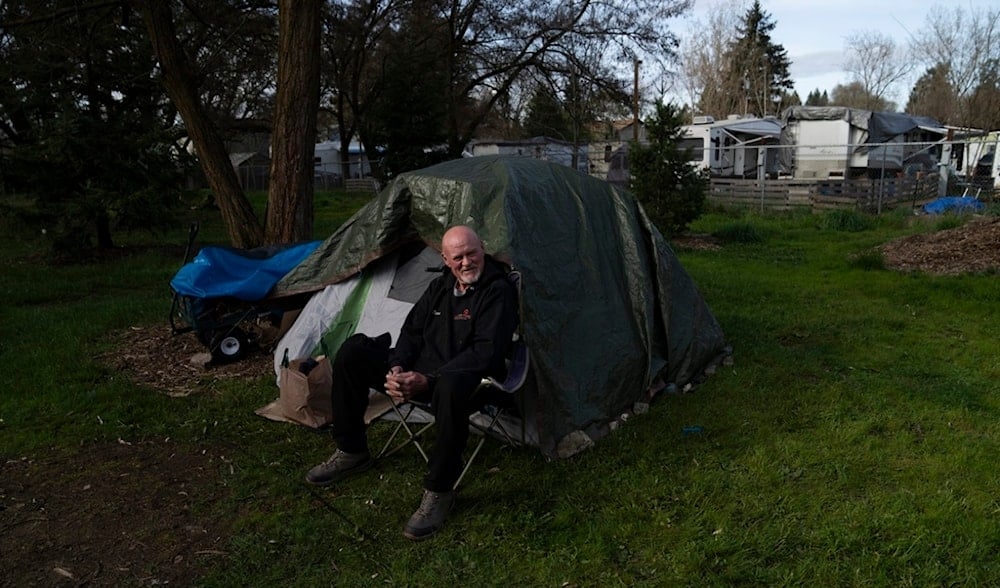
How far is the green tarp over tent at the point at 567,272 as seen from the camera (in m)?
3.86

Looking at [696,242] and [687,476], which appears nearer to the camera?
[687,476]

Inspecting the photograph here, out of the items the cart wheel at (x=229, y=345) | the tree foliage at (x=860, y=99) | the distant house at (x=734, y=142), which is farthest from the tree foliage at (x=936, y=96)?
the cart wheel at (x=229, y=345)

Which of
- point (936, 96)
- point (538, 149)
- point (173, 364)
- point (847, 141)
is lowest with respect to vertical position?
point (173, 364)

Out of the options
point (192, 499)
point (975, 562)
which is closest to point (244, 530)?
point (192, 499)

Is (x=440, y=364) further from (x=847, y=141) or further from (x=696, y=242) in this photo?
(x=847, y=141)

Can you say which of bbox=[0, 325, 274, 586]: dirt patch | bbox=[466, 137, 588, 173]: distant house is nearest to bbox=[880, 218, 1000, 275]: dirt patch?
bbox=[0, 325, 274, 586]: dirt patch

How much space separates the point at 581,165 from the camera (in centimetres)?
2217

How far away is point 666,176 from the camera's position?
10852 millimetres

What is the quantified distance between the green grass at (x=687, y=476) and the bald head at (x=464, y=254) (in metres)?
1.04

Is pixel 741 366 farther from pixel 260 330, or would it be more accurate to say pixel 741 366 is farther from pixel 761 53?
pixel 761 53

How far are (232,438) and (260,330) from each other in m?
1.60

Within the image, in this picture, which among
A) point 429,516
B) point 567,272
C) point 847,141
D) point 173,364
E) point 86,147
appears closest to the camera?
point 429,516

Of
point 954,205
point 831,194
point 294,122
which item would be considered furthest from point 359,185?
point 294,122

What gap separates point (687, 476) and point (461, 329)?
4.43ft
